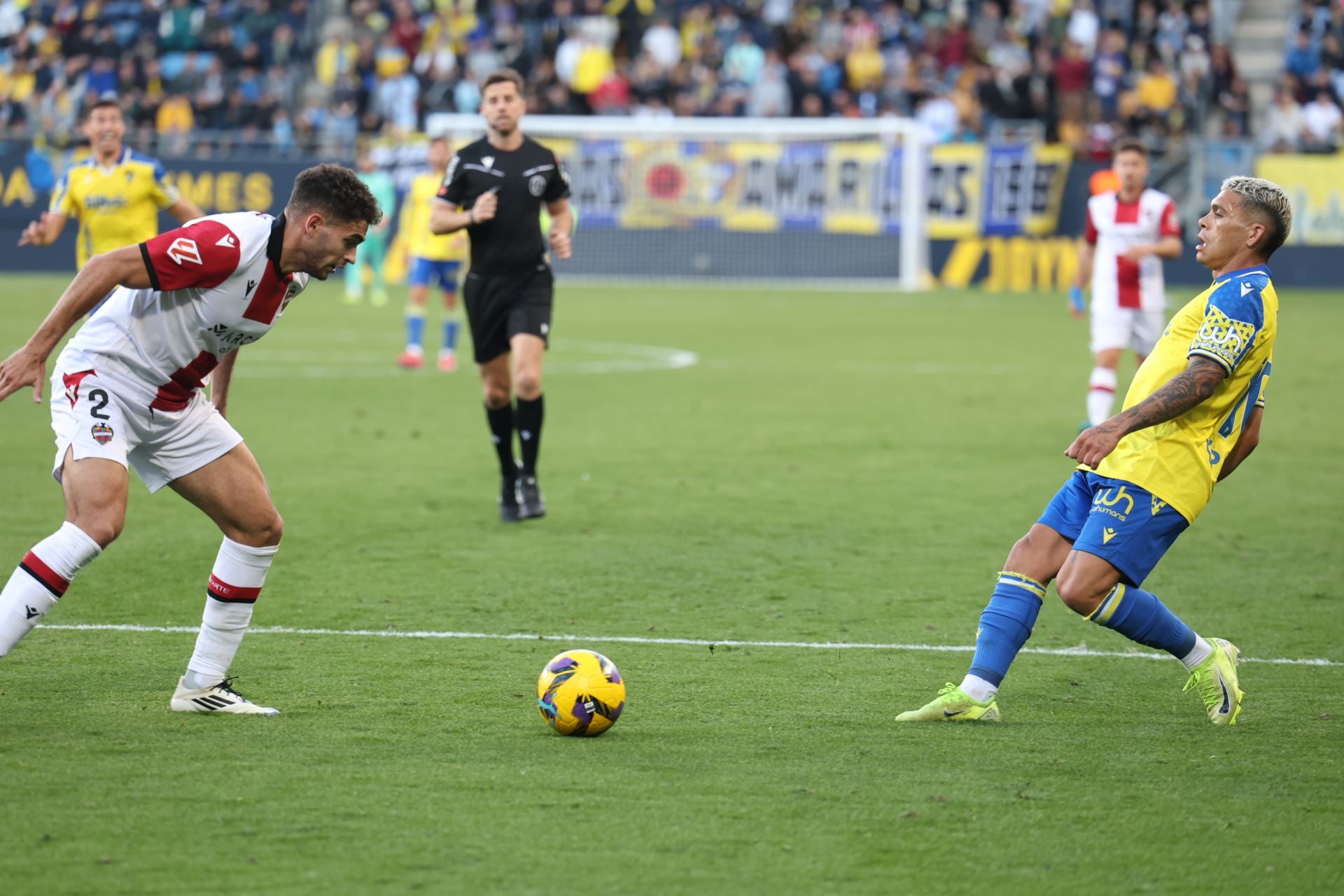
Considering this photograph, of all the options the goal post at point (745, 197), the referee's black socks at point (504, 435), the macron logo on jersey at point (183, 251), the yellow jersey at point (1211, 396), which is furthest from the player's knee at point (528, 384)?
the goal post at point (745, 197)

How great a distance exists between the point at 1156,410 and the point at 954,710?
119 centimetres

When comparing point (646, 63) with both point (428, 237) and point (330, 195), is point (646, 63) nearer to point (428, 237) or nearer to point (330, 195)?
point (428, 237)

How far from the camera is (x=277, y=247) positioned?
5098mm

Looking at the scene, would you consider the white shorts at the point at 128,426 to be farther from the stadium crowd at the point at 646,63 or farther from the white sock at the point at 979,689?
the stadium crowd at the point at 646,63

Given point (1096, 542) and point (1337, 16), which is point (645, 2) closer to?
point (1337, 16)

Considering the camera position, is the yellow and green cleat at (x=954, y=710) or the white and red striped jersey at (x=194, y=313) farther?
the yellow and green cleat at (x=954, y=710)

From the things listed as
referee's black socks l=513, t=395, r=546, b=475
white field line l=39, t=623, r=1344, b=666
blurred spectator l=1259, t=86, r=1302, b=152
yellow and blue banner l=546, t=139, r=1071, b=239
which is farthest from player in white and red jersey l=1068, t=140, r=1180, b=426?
blurred spectator l=1259, t=86, r=1302, b=152

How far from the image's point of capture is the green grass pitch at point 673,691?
4.08m

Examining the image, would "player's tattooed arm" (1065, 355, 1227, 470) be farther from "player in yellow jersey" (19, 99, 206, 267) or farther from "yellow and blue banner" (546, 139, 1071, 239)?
"yellow and blue banner" (546, 139, 1071, 239)

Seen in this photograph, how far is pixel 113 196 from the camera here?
12.5 meters

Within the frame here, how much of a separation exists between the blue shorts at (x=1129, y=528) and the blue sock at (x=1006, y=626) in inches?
9.2

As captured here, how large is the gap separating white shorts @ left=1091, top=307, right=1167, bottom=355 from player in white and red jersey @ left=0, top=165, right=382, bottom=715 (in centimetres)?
846

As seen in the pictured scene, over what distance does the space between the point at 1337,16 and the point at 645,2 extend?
13117mm

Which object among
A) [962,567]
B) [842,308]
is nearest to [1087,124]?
[842,308]
